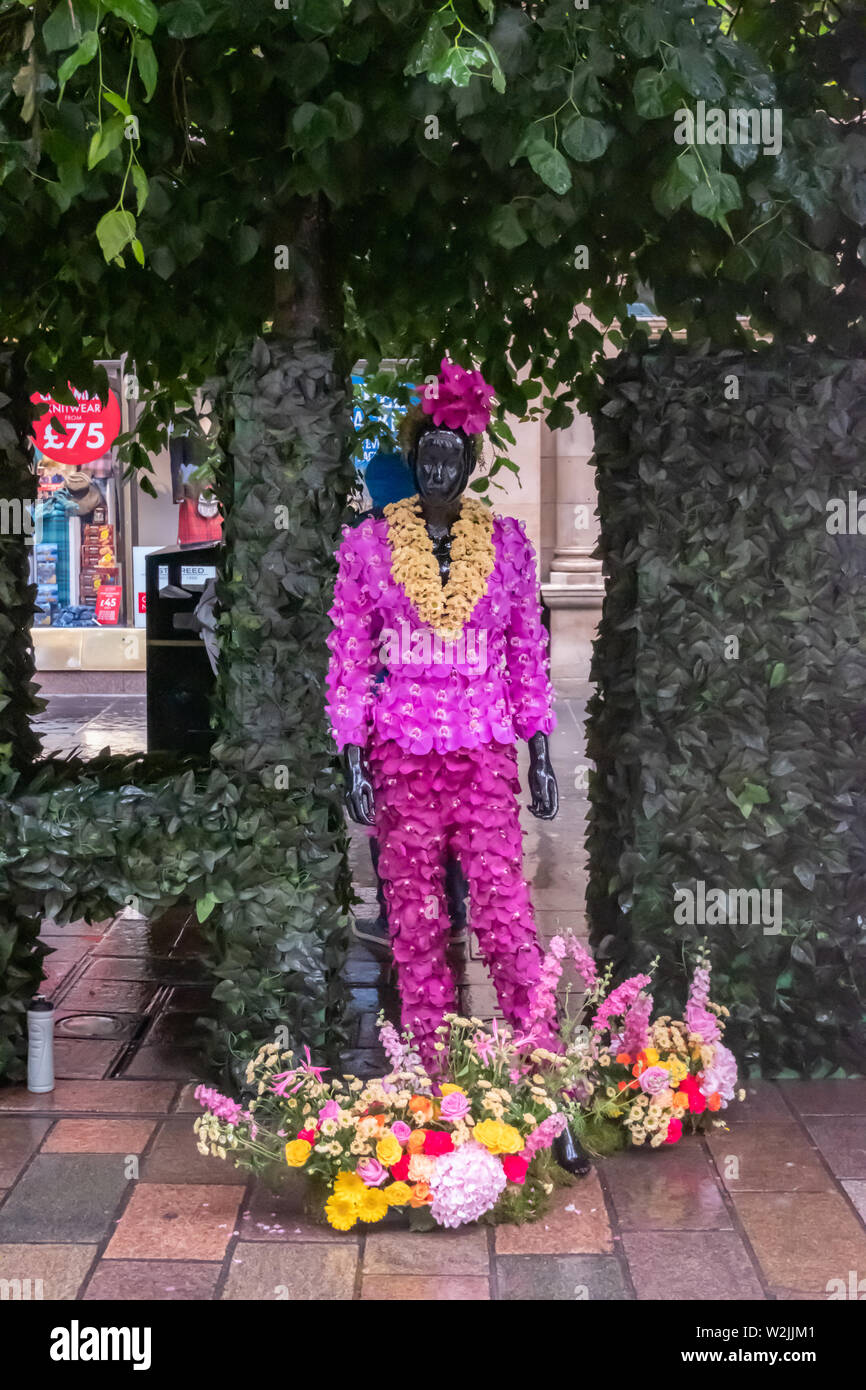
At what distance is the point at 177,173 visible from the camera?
423cm

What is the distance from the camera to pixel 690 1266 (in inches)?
143

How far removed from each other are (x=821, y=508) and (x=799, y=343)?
53 cm

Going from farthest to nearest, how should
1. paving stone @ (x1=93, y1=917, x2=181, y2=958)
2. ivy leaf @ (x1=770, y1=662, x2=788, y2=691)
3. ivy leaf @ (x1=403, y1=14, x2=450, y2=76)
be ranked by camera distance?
paving stone @ (x1=93, y1=917, x2=181, y2=958)
ivy leaf @ (x1=770, y1=662, x2=788, y2=691)
ivy leaf @ (x1=403, y1=14, x2=450, y2=76)

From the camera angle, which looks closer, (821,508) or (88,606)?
(821,508)

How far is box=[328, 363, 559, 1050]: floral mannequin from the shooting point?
4.20m

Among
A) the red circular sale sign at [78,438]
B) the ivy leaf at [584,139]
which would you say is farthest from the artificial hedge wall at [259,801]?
the red circular sale sign at [78,438]

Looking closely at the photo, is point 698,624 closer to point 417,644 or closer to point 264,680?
point 417,644

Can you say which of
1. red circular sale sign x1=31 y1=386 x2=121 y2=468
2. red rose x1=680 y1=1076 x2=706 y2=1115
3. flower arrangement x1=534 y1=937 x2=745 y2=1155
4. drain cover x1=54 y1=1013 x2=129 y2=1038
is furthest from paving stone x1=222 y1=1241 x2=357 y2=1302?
red circular sale sign x1=31 y1=386 x2=121 y2=468

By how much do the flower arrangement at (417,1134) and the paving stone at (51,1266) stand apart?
41 centimetres

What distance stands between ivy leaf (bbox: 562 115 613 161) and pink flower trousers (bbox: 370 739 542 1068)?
5.33 ft

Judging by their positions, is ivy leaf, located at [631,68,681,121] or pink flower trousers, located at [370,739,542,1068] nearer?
ivy leaf, located at [631,68,681,121]

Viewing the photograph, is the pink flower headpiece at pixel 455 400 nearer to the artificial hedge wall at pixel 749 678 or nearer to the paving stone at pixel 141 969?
the artificial hedge wall at pixel 749 678

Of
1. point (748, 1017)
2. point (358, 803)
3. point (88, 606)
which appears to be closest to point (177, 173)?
point (358, 803)

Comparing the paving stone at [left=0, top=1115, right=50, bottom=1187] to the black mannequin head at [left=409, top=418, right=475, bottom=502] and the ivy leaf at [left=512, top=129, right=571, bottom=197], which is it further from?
the ivy leaf at [left=512, top=129, right=571, bottom=197]
